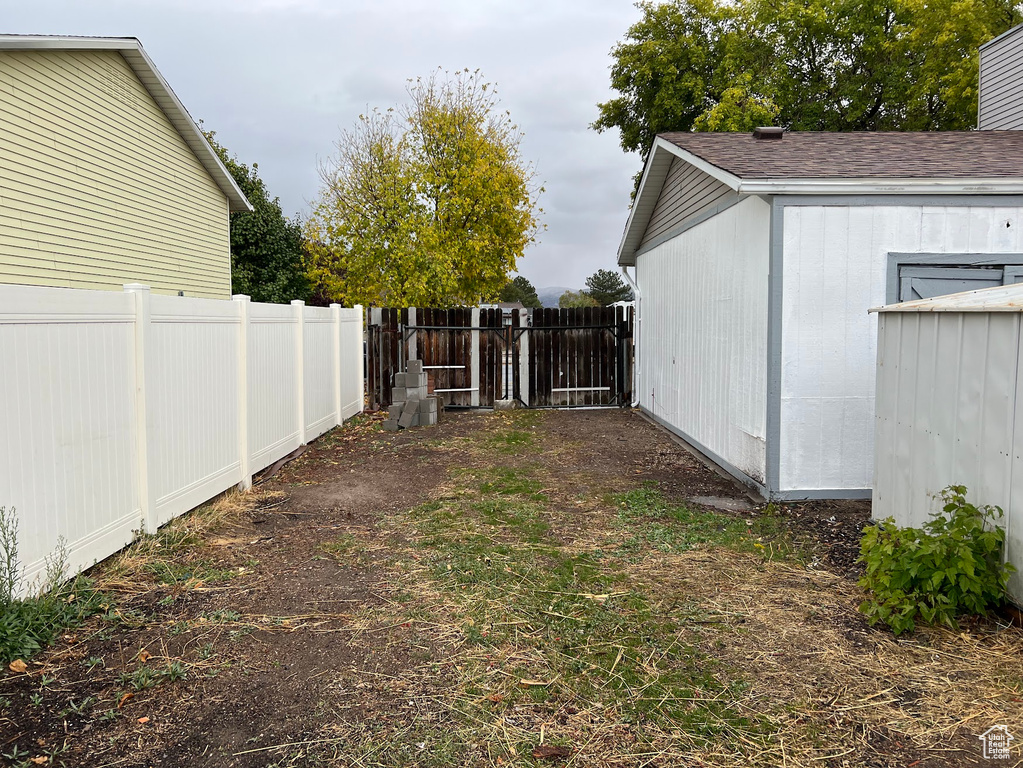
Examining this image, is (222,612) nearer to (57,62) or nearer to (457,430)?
(457,430)

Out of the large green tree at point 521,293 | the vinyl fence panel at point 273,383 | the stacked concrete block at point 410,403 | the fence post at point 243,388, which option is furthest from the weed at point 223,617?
the large green tree at point 521,293

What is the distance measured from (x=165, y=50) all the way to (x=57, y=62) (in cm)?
1235

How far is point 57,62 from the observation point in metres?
9.57

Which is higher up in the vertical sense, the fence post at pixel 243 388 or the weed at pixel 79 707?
the fence post at pixel 243 388

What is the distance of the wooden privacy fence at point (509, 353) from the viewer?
13.0 meters

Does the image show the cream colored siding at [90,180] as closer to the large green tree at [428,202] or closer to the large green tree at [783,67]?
the large green tree at [428,202]

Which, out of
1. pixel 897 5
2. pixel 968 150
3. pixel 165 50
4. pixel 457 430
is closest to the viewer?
pixel 968 150

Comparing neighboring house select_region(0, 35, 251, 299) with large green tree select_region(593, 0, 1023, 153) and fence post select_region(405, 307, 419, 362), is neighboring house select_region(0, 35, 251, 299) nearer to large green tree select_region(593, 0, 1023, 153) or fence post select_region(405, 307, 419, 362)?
fence post select_region(405, 307, 419, 362)

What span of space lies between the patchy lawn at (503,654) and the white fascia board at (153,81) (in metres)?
7.12

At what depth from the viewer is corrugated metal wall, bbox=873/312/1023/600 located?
3562mm

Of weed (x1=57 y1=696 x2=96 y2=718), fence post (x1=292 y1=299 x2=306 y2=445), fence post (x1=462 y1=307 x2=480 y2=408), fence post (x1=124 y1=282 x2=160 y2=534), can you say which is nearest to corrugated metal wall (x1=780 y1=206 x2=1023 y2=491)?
fence post (x1=124 y1=282 x2=160 y2=534)

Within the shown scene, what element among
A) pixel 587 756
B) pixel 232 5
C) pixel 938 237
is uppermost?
pixel 232 5

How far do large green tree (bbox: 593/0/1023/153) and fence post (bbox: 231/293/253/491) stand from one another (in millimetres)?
19927

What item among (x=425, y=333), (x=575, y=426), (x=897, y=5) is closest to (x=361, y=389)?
(x=425, y=333)
